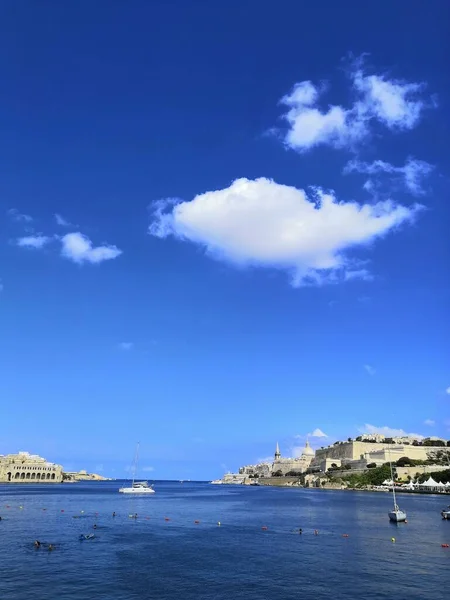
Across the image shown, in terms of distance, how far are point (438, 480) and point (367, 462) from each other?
4591 centimetres

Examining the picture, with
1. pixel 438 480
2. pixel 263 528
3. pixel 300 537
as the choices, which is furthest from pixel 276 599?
pixel 438 480

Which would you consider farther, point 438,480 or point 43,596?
point 438,480

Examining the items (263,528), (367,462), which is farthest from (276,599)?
(367,462)

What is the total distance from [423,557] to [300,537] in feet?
43.4

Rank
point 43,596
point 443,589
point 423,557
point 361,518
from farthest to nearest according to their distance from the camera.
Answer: point 361,518 < point 423,557 < point 443,589 < point 43,596

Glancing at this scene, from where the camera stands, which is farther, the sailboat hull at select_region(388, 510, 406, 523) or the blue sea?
the sailboat hull at select_region(388, 510, 406, 523)

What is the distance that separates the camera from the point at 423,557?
3888 cm

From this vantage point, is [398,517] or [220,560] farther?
[398,517]

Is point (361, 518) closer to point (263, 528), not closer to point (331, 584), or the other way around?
point (263, 528)

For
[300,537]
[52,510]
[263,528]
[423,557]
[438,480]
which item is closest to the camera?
[423,557]

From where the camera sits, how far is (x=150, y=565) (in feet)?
115

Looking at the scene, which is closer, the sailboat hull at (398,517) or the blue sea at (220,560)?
the blue sea at (220,560)

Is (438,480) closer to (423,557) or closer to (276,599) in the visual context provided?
(423,557)

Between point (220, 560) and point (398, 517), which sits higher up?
point (220, 560)
